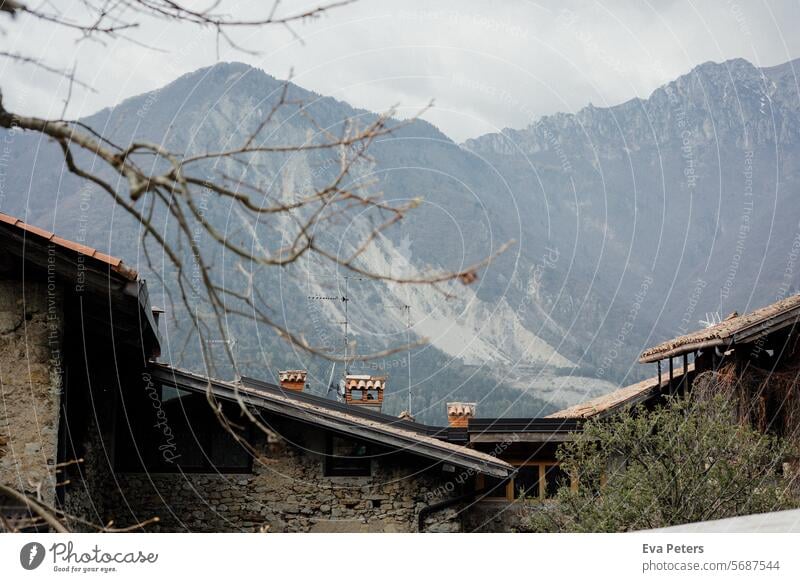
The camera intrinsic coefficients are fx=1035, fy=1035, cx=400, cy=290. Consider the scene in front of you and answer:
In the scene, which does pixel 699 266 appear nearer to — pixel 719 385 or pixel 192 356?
pixel 719 385

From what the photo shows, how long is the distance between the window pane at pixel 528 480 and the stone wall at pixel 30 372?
4642 millimetres

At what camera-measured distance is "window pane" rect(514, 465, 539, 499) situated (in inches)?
366

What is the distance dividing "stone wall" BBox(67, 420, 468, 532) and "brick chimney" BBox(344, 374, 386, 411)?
8.69ft

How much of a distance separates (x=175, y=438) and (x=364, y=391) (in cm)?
301

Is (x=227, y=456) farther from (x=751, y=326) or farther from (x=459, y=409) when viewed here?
(x=751, y=326)

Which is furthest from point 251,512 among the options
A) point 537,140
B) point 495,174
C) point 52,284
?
point 537,140

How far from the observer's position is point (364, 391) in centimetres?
1115

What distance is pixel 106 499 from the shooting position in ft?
26.2

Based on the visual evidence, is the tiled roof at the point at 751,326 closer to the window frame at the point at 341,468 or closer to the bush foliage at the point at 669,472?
the bush foliage at the point at 669,472

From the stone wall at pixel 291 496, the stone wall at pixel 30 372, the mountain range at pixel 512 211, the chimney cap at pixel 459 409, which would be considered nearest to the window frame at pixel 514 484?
the stone wall at pixel 291 496

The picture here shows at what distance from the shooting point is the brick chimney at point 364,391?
439 inches

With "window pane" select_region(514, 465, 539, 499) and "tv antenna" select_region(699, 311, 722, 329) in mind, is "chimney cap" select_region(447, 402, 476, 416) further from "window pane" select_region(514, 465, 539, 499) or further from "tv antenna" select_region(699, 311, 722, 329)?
"tv antenna" select_region(699, 311, 722, 329)

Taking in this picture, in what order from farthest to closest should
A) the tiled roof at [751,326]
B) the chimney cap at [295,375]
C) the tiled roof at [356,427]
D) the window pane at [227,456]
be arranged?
the chimney cap at [295,375], the tiled roof at [751,326], the window pane at [227,456], the tiled roof at [356,427]
